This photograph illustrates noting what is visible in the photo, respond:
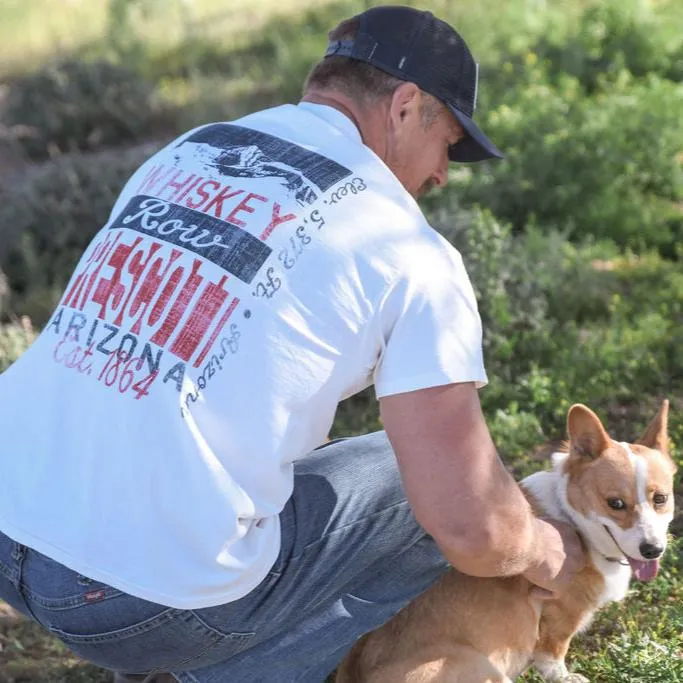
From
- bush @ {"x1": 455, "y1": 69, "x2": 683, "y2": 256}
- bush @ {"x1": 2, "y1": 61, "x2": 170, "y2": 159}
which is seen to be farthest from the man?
bush @ {"x1": 2, "y1": 61, "x2": 170, "y2": 159}

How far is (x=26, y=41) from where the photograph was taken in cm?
1173

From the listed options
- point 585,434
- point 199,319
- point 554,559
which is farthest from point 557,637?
point 199,319

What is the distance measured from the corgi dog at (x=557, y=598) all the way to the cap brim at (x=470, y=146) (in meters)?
0.82

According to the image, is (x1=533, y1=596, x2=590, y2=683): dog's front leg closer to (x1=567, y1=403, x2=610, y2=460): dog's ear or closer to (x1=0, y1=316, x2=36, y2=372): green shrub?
(x1=567, y1=403, x2=610, y2=460): dog's ear

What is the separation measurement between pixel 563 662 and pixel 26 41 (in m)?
10.7

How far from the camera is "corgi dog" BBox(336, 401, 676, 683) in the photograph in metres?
2.88

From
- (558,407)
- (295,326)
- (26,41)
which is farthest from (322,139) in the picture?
(26,41)

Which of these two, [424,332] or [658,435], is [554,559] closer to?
[658,435]

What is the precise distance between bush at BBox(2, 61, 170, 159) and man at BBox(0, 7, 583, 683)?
639 cm

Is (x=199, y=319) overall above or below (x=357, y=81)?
below

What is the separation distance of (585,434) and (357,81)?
1.30m

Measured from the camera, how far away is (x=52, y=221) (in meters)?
6.73

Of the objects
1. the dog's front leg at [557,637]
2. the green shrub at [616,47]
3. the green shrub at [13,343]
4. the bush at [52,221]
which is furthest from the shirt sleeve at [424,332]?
the green shrub at [616,47]

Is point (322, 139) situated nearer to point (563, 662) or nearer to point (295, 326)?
point (295, 326)
